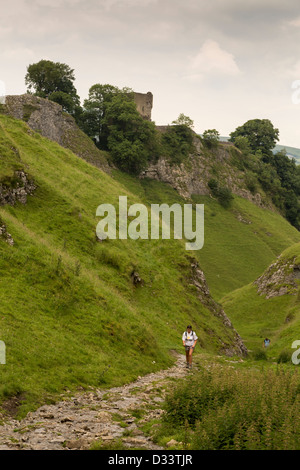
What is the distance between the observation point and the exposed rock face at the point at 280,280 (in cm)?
6219

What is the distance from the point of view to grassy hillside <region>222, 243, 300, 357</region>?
51594mm

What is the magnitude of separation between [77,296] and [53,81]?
297 ft

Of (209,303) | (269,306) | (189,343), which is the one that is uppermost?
(209,303)

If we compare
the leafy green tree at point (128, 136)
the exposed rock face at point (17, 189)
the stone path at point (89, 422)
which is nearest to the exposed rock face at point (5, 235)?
the exposed rock face at point (17, 189)

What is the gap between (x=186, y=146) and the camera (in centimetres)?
11412

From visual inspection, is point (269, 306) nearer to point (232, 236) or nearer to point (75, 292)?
point (232, 236)

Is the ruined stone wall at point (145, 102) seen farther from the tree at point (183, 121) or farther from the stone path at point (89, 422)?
the stone path at point (89, 422)

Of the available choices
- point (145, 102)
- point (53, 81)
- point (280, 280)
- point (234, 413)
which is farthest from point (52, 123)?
point (234, 413)

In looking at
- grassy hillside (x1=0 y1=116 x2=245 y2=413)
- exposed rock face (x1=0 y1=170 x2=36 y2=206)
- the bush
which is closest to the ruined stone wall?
grassy hillside (x1=0 y1=116 x2=245 y2=413)

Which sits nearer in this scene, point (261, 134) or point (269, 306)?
point (269, 306)

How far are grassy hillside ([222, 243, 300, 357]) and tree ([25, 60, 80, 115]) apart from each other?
210 feet

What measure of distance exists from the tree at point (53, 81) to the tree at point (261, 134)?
7243cm

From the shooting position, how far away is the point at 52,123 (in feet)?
285
